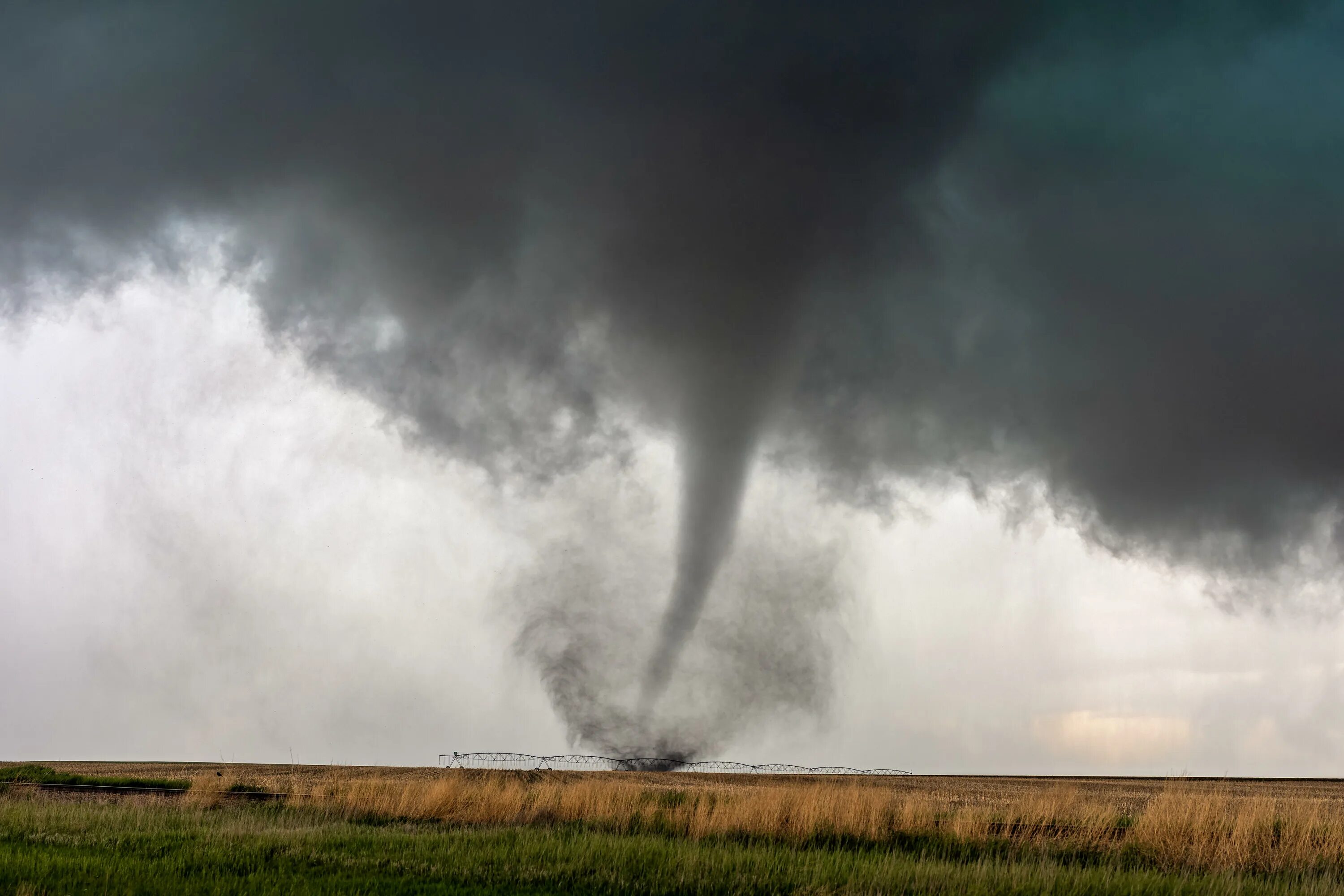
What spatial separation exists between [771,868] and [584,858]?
326 centimetres

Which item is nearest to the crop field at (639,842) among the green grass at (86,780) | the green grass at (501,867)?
the green grass at (501,867)

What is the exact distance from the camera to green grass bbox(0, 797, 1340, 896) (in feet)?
47.7

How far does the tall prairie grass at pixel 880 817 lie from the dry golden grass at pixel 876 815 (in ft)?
0.15

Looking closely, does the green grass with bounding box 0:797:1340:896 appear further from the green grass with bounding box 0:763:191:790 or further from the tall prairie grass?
the green grass with bounding box 0:763:191:790

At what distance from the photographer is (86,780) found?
128ft

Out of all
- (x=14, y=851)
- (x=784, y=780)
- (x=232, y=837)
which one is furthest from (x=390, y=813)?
(x=784, y=780)

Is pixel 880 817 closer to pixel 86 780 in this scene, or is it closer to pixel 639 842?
pixel 639 842

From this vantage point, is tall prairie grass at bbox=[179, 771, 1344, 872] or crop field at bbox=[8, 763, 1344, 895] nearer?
crop field at bbox=[8, 763, 1344, 895]

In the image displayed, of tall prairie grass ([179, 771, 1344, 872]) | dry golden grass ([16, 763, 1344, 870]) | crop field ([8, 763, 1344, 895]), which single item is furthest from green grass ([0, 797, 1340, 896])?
dry golden grass ([16, 763, 1344, 870])

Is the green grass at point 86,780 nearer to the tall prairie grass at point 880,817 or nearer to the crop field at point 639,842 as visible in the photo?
the crop field at point 639,842

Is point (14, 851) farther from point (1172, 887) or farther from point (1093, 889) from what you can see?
point (1172, 887)

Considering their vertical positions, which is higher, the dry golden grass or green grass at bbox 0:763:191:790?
the dry golden grass

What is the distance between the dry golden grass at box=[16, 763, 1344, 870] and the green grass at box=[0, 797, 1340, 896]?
157 cm

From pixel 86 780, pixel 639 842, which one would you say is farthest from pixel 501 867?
pixel 86 780
